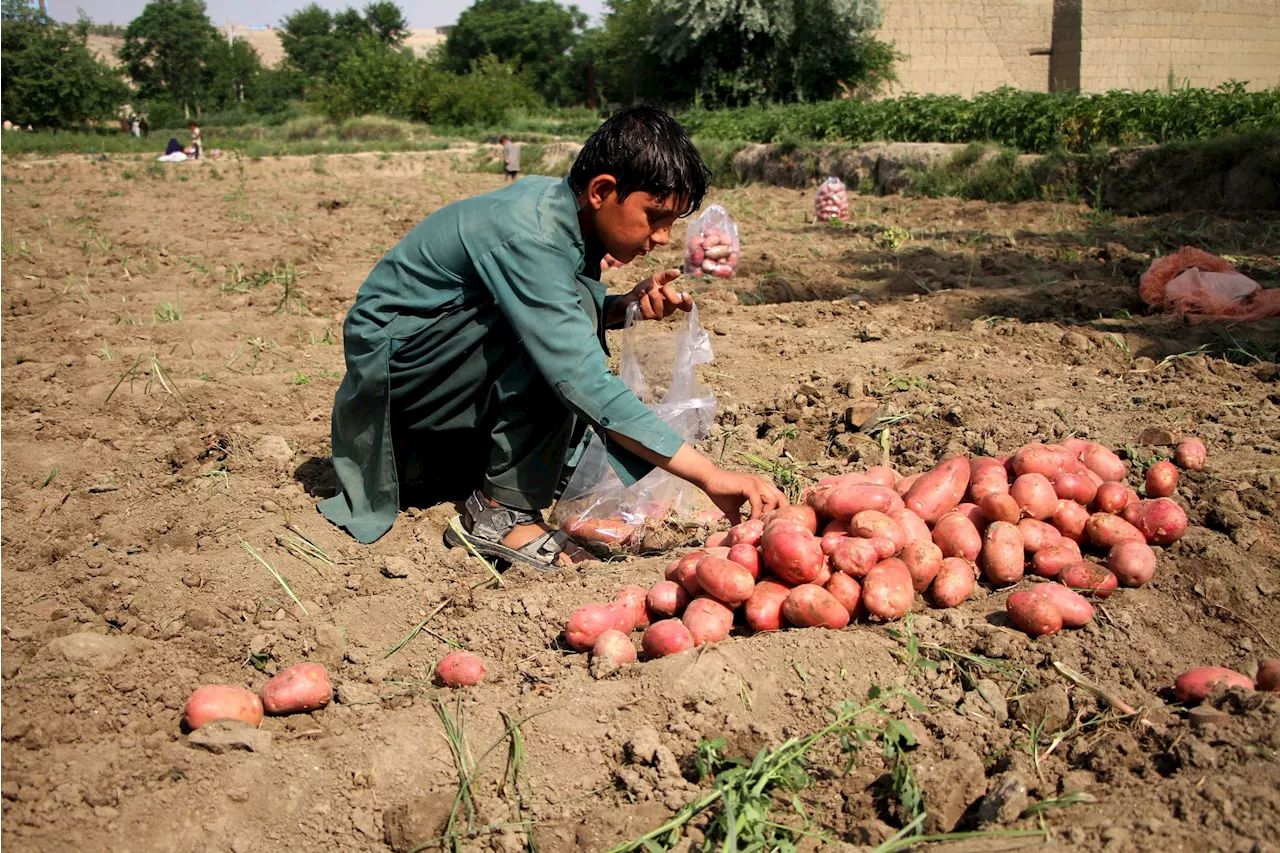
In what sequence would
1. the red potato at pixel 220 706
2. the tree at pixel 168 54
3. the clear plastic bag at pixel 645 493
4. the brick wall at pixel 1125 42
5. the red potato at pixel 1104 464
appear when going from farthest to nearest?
the tree at pixel 168 54 → the brick wall at pixel 1125 42 → the clear plastic bag at pixel 645 493 → the red potato at pixel 1104 464 → the red potato at pixel 220 706

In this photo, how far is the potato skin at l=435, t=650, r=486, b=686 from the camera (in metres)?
2.19

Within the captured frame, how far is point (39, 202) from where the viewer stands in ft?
35.5

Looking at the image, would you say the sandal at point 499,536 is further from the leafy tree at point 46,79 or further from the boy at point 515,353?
the leafy tree at point 46,79

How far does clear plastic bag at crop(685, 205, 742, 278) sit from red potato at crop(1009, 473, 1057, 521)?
13.1ft

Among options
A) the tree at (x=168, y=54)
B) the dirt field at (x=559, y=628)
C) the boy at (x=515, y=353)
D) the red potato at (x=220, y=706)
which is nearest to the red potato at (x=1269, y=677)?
the dirt field at (x=559, y=628)

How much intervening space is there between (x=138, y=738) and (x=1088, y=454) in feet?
8.04

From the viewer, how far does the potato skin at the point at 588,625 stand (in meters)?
2.27

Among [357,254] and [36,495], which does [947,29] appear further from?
[36,495]

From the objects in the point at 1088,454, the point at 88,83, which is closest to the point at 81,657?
the point at 1088,454

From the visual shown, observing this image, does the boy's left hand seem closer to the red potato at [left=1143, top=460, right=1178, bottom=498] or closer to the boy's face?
the boy's face

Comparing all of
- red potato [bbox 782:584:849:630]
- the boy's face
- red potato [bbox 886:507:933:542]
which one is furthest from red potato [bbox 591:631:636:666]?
the boy's face

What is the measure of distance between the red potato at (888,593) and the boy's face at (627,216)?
3.23 ft

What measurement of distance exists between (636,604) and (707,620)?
0.23 metres

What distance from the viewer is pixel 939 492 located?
8.36 ft
